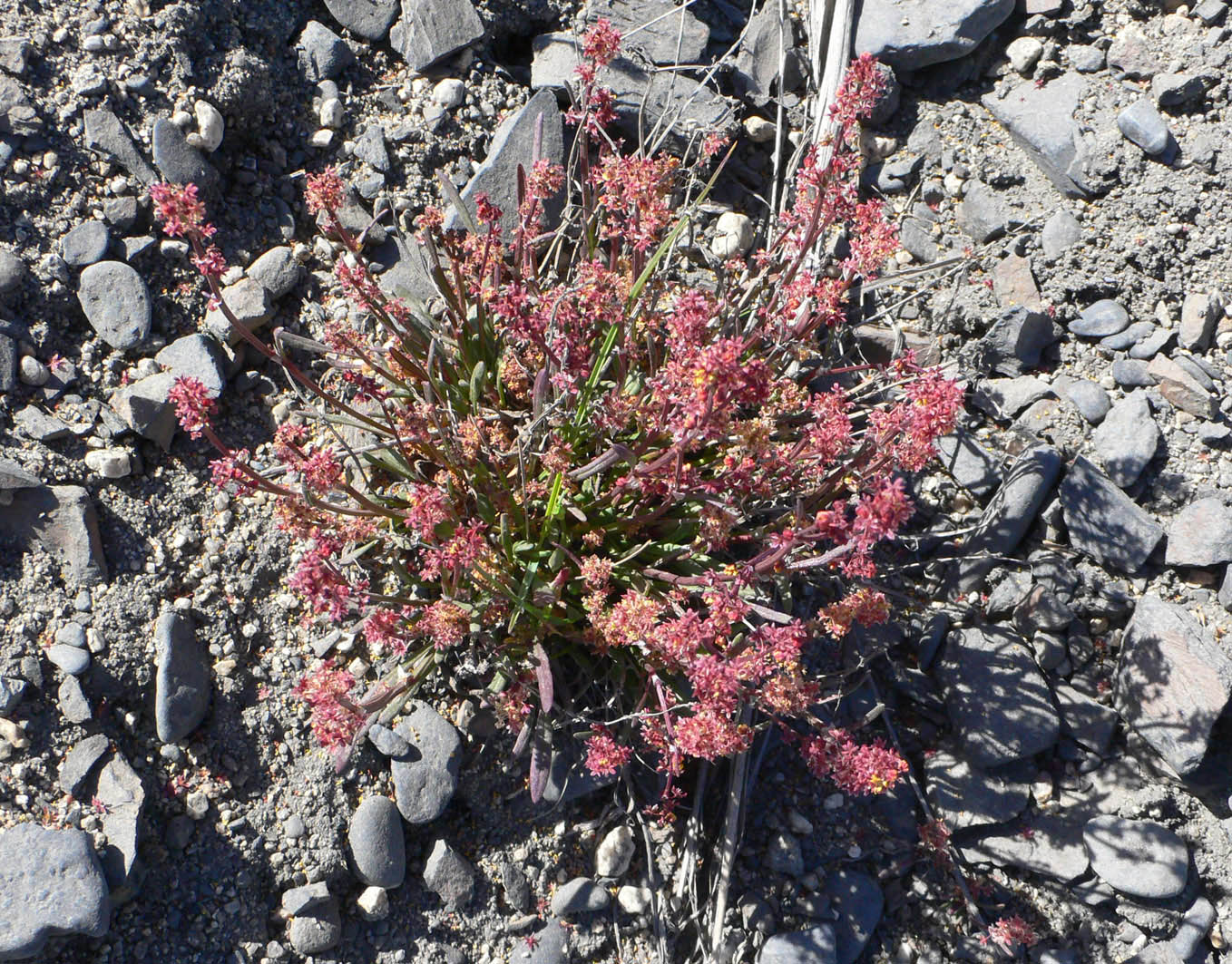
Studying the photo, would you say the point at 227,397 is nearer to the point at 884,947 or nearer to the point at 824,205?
the point at 824,205

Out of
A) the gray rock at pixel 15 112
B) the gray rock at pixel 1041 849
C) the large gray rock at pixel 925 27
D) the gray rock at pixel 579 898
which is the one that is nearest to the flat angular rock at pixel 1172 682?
the gray rock at pixel 1041 849

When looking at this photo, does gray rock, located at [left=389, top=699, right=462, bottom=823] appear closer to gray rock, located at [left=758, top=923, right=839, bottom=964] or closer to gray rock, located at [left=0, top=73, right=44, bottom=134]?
gray rock, located at [left=758, top=923, right=839, bottom=964]

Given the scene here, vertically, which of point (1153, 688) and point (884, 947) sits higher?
point (1153, 688)

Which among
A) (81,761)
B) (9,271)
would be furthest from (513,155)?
(81,761)

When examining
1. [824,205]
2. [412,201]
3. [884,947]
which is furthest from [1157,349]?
[412,201]

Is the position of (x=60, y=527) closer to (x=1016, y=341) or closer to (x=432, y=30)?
(x=432, y=30)

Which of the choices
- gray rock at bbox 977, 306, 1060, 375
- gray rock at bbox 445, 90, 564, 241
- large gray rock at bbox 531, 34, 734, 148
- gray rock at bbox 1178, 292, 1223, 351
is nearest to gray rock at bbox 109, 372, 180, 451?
gray rock at bbox 445, 90, 564, 241

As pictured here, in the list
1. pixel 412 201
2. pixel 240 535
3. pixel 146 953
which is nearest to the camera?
pixel 146 953
